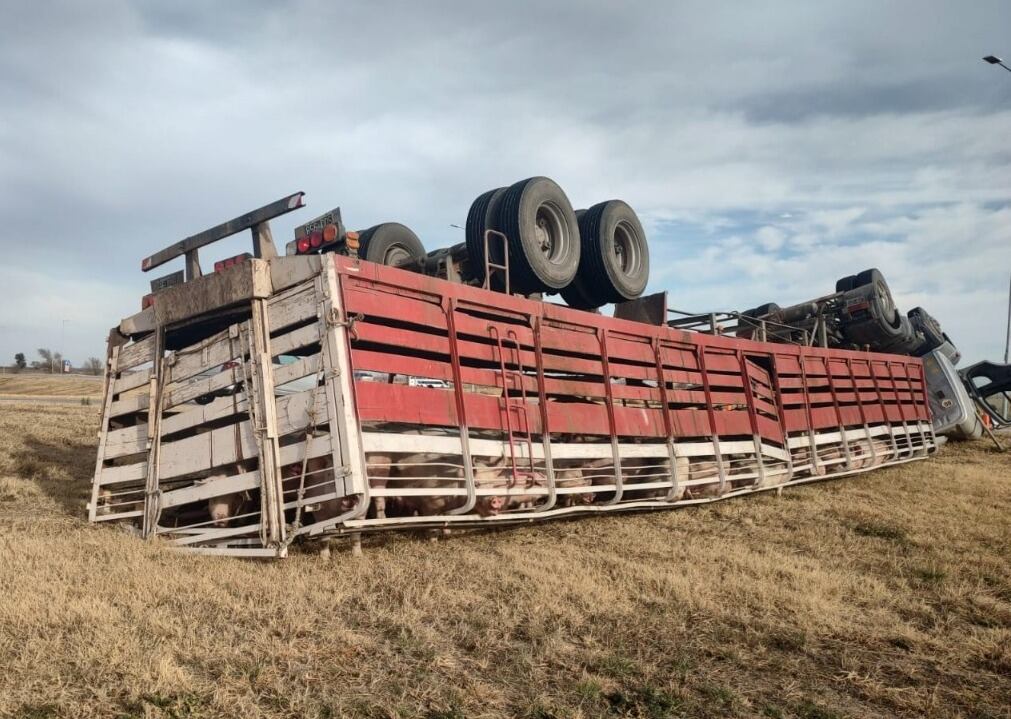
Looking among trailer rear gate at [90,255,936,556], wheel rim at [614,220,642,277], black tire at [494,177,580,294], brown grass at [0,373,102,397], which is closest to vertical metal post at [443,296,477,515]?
trailer rear gate at [90,255,936,556]

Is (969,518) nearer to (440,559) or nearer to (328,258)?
(440,559)

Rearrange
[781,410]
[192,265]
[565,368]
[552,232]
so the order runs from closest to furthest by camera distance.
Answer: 1. [192,265]
2. [565,368]
3. [552,232]
4. [781,410]

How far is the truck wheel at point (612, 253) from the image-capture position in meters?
8.49

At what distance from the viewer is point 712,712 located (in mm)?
3396

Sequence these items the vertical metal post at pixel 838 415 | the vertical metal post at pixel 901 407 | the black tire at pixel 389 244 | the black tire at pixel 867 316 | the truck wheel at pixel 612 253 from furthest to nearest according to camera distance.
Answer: the vertical metal post at pixel 901 407, the black tire at pixel 867 316, the vertical metal post at pixel 838 415, the truck wheel at pixel 612 253, the black tire at pixel 389 244

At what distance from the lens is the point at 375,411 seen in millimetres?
5301

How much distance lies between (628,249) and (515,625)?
18.6 ft

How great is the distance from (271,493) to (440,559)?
1.34m

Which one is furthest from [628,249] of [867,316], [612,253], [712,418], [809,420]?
[867,316]

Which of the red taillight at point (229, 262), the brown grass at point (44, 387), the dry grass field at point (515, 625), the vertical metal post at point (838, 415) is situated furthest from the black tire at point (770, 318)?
the brown grass at point (44, 387)

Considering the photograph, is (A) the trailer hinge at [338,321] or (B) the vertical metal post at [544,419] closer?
(A) the trailer hinge at [338,321]

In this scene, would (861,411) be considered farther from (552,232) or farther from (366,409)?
(366,409)

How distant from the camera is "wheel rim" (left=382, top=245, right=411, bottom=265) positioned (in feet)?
27.4

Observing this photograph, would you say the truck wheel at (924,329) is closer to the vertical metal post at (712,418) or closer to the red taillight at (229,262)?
the vertical metal post at (712,418)
